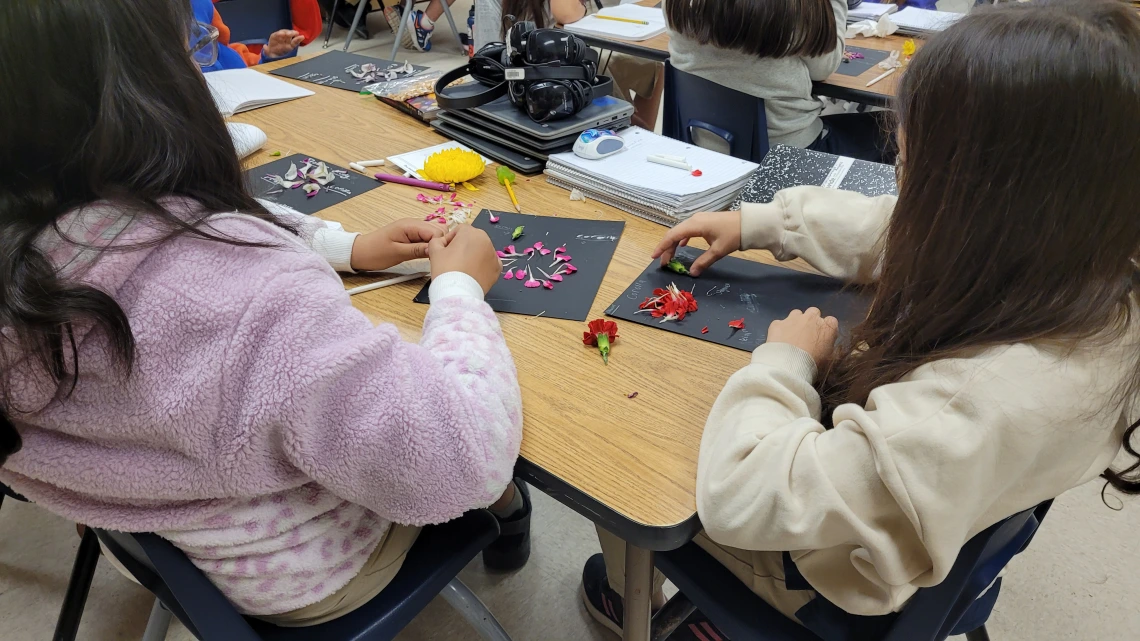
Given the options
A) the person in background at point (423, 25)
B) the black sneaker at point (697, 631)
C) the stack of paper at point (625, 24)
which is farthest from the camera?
the person in background at point (423, 25)

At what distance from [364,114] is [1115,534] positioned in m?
1.86

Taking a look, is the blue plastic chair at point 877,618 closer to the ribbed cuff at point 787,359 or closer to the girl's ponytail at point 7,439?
the ribbed cuff at point 787,359

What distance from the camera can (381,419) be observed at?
616mm

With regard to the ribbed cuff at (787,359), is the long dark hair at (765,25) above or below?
above

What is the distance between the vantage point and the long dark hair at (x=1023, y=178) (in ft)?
1.88

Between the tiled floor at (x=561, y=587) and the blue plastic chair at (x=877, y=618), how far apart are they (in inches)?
22.9

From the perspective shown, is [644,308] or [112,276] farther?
[644,308]

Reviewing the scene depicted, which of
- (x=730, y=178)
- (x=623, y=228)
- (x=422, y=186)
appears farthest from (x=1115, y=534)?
(x=422, y=186)

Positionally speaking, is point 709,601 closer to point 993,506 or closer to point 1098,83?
point 993,506

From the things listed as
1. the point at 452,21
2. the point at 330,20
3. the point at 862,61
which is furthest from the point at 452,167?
the point at 330,20

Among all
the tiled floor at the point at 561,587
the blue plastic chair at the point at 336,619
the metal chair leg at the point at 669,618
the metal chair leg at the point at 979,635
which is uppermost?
the blue plastic chair at the point at 336,619

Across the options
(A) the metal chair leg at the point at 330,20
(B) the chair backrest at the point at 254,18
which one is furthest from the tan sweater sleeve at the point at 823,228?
(A) the metal chair leg at the point at 330,20

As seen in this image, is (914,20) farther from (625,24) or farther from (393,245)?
(393,245)

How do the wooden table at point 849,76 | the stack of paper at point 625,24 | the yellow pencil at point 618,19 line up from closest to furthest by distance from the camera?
the wooden table at point 849,76, the stack of paper at point 625,24, the yellow pencil at point 618,19
